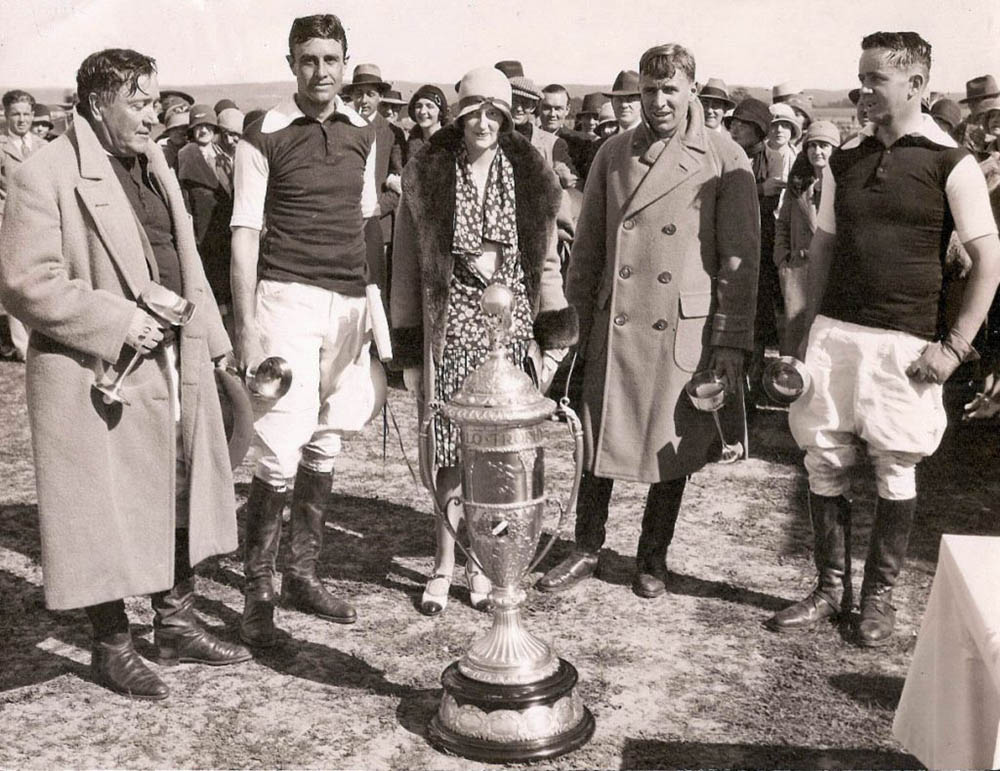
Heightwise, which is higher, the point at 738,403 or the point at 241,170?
the point at 241,170

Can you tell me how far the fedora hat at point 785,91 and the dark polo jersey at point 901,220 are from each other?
6527mm

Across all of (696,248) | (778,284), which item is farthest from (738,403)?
(778,284)

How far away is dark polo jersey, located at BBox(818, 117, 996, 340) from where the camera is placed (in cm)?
A: 455

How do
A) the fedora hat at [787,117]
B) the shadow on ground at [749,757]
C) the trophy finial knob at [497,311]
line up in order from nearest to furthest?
the shadow on ground at [749,757], the trophy finial knob at [497,311], the fedora hat at [787,117]

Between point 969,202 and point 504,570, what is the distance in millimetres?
2173

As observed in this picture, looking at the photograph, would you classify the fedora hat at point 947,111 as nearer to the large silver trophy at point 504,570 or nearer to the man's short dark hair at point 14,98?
the large silver trophy at point 504,570

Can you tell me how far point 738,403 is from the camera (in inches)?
212

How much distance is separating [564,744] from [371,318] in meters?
2.05

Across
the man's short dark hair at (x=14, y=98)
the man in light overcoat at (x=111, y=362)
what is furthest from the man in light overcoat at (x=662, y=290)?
the man's short dark hair at (x=14, y=98)

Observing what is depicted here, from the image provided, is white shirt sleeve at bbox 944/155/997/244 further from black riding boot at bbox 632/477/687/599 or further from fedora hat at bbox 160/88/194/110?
fedora hat at bbox 160/88/194/110

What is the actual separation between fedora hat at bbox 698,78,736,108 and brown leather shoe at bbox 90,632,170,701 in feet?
23.7

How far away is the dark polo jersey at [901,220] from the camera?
455 centimetres

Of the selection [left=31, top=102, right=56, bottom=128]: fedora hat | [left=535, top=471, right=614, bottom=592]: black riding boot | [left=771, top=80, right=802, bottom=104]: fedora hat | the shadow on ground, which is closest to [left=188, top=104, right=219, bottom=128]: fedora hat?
[left=31, top=102, right=56, bottom=128]: fedora hat

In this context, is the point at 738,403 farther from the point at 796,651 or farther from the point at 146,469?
the point at 146,469
